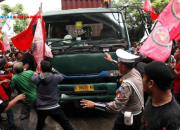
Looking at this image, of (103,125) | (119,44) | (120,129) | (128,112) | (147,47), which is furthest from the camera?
(119,44)

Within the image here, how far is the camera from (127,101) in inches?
97.4

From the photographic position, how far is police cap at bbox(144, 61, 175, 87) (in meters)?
1.53

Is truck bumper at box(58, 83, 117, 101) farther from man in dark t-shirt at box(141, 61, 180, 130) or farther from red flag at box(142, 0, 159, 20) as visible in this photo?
man in dark t-shirt at box(141, 61, 180, 130)

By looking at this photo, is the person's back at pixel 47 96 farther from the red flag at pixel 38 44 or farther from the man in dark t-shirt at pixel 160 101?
the man in dark t-shirt at pixel 160 101

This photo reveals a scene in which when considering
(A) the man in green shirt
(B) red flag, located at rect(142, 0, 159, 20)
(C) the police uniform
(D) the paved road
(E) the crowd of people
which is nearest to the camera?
(E) the crowd of people

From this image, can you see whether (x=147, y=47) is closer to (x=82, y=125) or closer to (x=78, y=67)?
(x=78, y=67)

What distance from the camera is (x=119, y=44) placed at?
482 cm

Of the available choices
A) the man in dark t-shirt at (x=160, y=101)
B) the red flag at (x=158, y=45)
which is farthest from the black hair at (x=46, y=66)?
the man in dark t-shirt at (x=160, y=101)

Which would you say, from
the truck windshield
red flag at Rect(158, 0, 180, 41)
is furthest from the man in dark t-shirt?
the truck windshield

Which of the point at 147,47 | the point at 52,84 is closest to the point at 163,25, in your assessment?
the point at 147,47

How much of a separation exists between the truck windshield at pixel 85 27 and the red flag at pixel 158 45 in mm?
1623

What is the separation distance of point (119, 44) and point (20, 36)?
2276 millimetres

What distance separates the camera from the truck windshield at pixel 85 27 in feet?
16.6

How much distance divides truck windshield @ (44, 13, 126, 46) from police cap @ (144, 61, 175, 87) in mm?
3516
